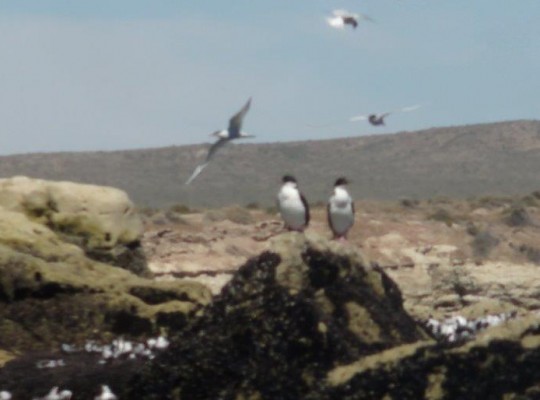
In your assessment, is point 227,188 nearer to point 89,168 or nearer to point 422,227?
point 89,168

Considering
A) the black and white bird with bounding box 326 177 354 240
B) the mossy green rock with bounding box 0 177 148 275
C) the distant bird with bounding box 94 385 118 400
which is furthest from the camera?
the mossy green rock with bounding box 0 177 148 275

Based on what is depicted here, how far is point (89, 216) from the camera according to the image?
25.2m

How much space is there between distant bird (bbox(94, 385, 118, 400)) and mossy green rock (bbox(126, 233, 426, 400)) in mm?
878

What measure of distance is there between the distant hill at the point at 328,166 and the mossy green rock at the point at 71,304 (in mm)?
99102

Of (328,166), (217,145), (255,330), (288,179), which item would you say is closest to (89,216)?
(288,179)

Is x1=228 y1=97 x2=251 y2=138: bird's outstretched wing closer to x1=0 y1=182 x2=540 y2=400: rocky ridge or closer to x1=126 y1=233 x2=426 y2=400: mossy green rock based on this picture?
x1=0 y1=182 x2=540 y2=400: rocky ridge

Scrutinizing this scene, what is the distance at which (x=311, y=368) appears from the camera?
11.1 m

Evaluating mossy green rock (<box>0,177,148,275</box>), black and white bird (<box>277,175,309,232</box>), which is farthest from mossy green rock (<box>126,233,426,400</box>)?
mossy green rock (<box>0,177,148,275</box>)

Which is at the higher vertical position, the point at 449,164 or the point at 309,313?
the point at 449,164

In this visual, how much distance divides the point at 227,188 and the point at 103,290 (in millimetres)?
114495

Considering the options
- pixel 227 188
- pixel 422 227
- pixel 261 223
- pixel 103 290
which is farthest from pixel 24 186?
pixel 227 188

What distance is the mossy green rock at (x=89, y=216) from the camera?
24.9 meters

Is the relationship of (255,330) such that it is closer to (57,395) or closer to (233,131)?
(57,395)

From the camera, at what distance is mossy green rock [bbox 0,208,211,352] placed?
1836cm
